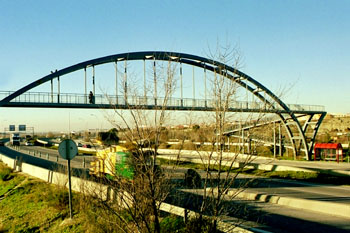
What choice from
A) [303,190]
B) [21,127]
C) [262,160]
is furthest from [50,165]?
[21,127]

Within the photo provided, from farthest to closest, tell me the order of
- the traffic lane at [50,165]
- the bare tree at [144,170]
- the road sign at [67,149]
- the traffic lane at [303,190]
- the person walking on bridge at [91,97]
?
1. the person walking on bridge at [91,97]
2. the traffic lane at [50,165]
3. the traffic lane at [303,190]
4. the road sign at [67,149]
5. the bare tree at [144,170]

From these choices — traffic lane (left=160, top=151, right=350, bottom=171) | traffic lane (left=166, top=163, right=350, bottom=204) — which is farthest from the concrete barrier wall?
traffic lane (left=166, top=163, right=350, bottom=204)

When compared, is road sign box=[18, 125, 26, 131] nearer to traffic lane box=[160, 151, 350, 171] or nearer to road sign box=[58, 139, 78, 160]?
traffic lane box=[160, 151, 350, 171]

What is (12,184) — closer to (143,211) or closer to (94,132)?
(94,132)

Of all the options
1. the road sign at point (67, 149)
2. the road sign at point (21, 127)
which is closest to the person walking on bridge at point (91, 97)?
the road sign at point (67, 149)

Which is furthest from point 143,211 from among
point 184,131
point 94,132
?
point 94,132

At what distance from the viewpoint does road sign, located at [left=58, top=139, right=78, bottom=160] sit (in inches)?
500

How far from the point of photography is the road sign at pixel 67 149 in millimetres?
12695

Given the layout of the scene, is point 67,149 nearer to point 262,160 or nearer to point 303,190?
point 303,190

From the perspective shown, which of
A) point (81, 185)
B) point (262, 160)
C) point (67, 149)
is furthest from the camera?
point (262, 160)

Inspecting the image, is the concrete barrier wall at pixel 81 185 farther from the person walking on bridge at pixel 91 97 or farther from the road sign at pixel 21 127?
the road sign at pixel 21 127

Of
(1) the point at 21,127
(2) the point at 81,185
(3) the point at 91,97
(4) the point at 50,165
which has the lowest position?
(4) the point at 50,165

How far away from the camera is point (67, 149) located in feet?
42.0

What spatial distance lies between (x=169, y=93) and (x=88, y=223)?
6.19 meters
